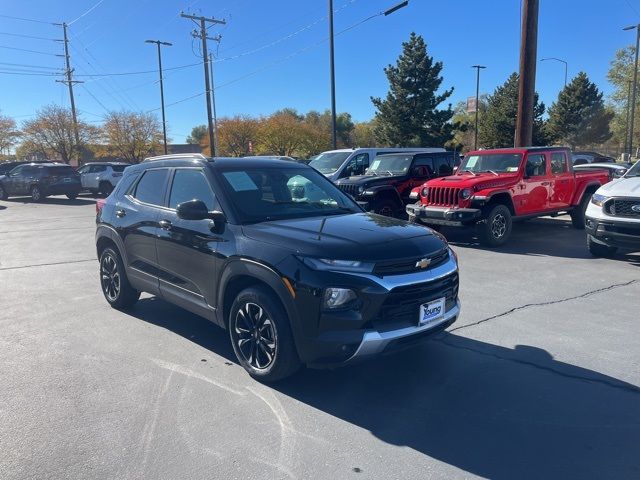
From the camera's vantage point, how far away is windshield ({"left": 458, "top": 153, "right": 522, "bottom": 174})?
424 inches

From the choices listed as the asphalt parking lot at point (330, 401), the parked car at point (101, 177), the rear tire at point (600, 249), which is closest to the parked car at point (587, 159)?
the rear tire at point (600, 249)

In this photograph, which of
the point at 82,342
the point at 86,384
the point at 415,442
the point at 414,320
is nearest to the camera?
the point at 415,442

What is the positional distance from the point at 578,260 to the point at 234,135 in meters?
55.1

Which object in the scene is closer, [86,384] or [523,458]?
[523,458]

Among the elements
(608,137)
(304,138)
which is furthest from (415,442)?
(608,137)

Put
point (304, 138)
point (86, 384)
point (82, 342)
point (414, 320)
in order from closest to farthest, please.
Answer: point (414, 320), point (86, 384), point (82, 342), point (304, 138)

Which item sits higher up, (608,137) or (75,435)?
(608,137)

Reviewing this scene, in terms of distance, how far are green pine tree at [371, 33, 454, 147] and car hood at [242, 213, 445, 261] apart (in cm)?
4175

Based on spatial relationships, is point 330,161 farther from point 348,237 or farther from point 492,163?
point 348,237

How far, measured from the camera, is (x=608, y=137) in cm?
5956

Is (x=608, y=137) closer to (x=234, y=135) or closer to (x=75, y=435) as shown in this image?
(x=234, y=135)

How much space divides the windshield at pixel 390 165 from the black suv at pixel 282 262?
26.3 feet

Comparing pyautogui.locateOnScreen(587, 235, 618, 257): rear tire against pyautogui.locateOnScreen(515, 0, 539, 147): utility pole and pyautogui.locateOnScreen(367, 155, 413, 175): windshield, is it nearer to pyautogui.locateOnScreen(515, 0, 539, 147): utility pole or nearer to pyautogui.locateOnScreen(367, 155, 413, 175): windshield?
pyautogui.locateOnScreen(367, 155, 413, 175): windshield

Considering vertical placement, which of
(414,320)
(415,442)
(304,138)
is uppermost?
(304,138)
